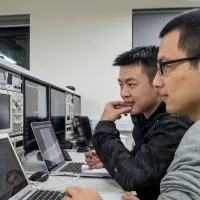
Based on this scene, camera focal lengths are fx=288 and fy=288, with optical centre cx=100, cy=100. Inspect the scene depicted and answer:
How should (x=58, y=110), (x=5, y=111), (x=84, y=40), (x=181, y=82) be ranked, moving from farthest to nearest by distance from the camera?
(x=84, y=40), (x=58, y=110), (x=5, y=111), (x=181, y=82)

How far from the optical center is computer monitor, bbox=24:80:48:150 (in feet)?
5.16

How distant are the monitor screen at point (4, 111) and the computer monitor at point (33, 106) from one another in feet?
0.77

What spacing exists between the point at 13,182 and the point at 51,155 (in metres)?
0.48

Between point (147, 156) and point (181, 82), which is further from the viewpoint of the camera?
point (147, 156)

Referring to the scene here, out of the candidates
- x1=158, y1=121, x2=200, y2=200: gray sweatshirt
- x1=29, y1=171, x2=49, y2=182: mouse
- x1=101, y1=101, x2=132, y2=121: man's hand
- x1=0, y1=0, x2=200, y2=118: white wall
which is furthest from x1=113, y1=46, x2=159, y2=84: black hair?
x1=0, y1=0, x2=200, y2=118: white wall

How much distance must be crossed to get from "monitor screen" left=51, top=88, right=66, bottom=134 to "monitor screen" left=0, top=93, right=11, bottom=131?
2.78 feet

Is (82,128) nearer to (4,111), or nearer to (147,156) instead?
(4,111)

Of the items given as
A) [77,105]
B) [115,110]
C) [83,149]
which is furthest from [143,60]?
[77,105]

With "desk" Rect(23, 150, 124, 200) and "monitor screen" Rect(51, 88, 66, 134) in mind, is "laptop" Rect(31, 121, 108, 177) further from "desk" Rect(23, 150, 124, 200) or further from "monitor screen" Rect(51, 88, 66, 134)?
"monitor screen" Rect(51, 88, 66, 134)

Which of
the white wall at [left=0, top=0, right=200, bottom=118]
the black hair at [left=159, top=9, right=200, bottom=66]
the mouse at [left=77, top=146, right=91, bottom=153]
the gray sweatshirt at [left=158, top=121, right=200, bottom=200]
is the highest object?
the white wall at [left=0, top=0, right=200, bottom=118]

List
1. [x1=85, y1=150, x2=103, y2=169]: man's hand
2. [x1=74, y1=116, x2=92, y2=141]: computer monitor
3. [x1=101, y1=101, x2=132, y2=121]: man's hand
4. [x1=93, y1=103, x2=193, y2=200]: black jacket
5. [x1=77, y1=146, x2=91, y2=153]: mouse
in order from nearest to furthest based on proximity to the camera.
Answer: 1. [x1=93, y1=103, x2=193, y2=200]: black jacket
2. [x1=101, y1=101, x2=132, y2=121]: man's hand
3. [x1=85, y1=150, x2=103, y2=169]: man's hand
4. [x1=77, y1=146, x2=91, y2=153]: mouse
5. [x1=74, y1=116, x2=92, y2=141]: computer monitor

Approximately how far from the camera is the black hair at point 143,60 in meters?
1.34

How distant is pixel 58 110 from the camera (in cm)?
238

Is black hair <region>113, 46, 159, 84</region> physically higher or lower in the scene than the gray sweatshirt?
higher
